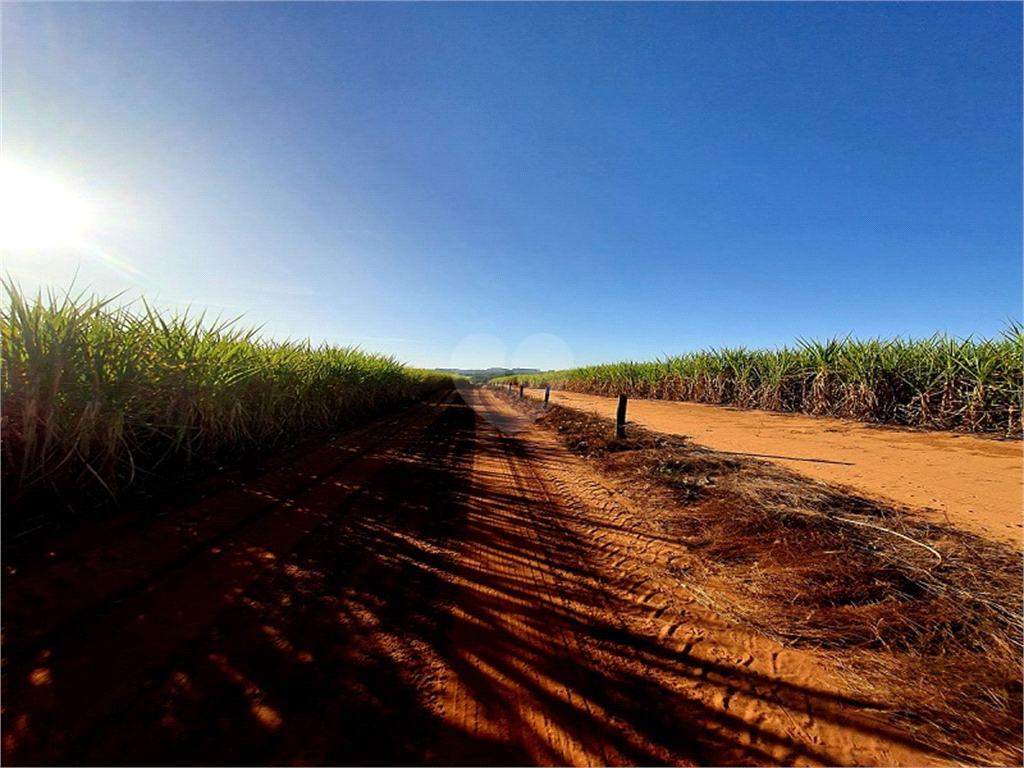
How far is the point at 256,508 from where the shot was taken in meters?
3.90

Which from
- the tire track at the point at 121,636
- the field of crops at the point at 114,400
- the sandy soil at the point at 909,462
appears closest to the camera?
the tire track at the point at 121,636

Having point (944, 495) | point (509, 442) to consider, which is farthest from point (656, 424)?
point (944, 495)

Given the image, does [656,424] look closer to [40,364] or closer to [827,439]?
[827,439]

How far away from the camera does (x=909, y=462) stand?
19.7 feet

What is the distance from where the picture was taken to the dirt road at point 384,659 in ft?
4.99

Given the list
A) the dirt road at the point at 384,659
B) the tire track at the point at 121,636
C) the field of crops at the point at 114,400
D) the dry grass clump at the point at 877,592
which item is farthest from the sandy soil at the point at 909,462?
the field of crops at the point at 114,400

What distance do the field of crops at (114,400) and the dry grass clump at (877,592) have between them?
18.6 ft

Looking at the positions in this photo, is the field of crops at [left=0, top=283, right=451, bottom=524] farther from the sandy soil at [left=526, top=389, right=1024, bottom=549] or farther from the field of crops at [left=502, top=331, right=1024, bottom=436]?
the field of crops at [left=502, top=331, right=1024, bottom=436]

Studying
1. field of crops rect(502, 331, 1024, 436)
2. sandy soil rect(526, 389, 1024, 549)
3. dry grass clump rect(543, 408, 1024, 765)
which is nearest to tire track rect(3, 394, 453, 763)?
dry grass clump rect(543, 408, 1024, 765)

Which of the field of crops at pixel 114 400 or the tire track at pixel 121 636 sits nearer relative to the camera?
the tire track at pixel 121 636

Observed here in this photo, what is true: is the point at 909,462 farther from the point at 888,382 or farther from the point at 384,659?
the point at 384,659

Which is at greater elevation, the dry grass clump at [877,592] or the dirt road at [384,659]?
the dry grass clump at [877,592]

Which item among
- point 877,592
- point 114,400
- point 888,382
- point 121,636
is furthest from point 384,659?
point 888,382

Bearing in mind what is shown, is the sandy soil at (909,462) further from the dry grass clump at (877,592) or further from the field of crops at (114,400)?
the field of crops at (114,400)
